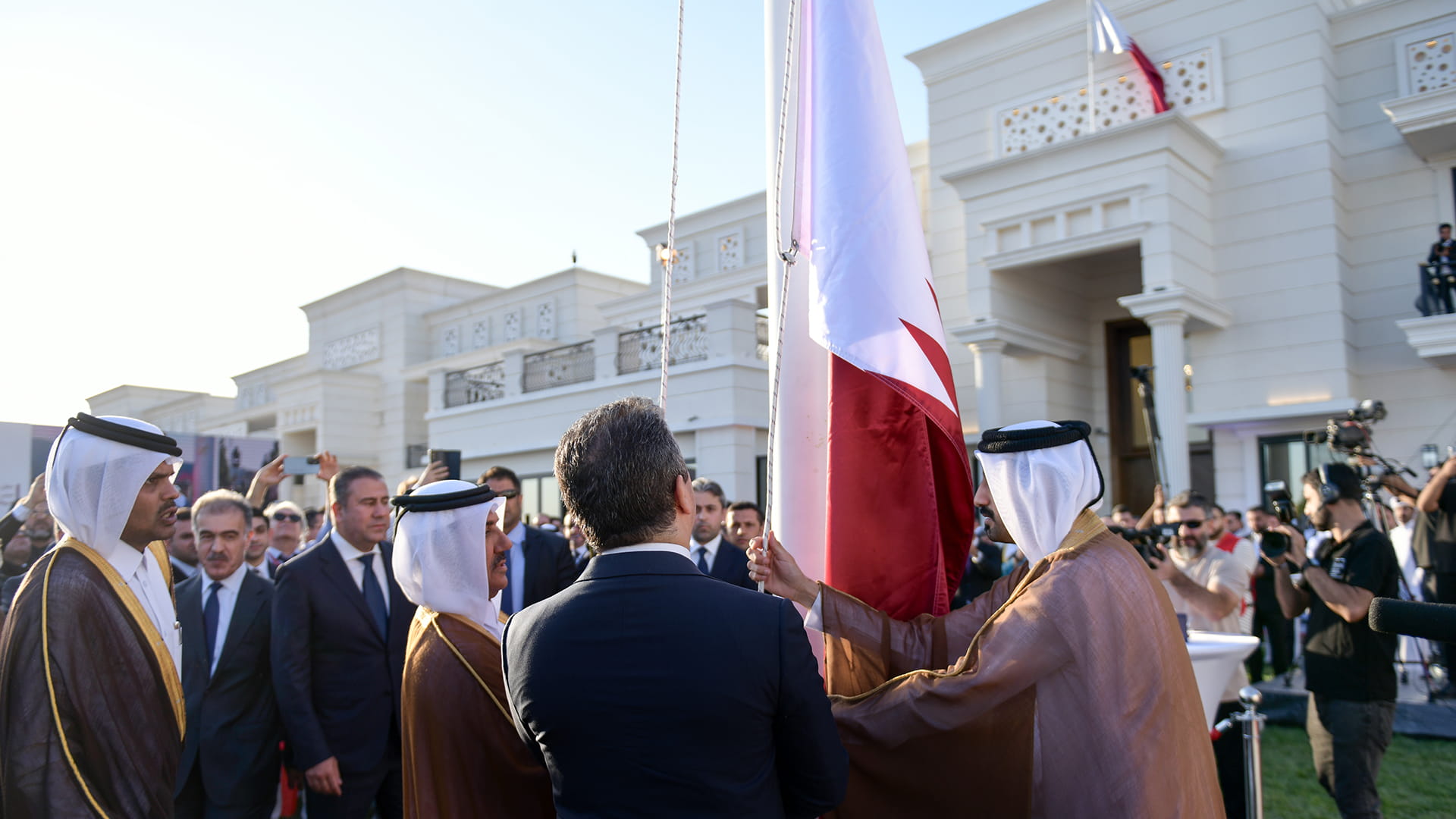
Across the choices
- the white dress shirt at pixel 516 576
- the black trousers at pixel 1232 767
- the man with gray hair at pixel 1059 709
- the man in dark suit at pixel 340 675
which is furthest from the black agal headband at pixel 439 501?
the black trousers at pixel 1232 767

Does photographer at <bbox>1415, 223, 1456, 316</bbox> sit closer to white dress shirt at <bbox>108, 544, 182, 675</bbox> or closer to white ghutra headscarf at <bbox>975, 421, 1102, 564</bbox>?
white ghutra headscarf at <bbox>975, 421, 1102, 564</bbox>

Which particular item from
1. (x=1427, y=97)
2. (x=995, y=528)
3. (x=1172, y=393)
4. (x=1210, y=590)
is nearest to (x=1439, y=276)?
(x=1427, y=97)

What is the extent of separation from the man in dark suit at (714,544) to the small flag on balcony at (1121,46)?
10.6m

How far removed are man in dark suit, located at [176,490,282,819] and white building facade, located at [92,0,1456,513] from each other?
1005 centimetres

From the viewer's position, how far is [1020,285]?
543 inches

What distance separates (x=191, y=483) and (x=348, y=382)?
12.0 m

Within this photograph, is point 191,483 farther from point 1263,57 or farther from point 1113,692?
point 1263,57

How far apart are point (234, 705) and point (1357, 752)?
4.65m

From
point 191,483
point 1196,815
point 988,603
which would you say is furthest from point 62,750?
point 191,483

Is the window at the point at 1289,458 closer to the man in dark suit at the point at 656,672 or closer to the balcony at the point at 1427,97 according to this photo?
the balcony at the point at 1427,97

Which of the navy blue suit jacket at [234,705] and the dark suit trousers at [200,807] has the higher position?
the navy blue suit jacket at [234,705]

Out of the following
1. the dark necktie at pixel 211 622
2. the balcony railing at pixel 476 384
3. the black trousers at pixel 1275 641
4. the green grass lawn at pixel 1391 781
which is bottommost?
the green grass lawn at pixel 1391 781

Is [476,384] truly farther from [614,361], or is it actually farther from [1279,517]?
[1279,517]

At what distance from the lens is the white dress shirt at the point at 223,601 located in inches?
149
